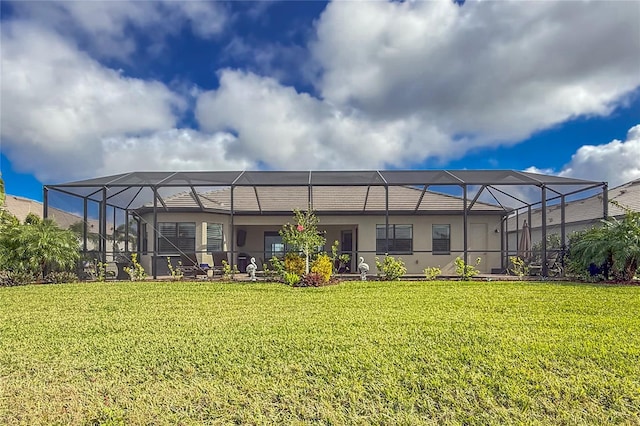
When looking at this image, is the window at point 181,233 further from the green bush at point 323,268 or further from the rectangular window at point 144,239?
the green bush at point 323,268

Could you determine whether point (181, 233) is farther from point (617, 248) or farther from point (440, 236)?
point (617, 248)

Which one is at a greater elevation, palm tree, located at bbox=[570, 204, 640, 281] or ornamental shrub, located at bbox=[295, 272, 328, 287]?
palm tree, located at bbox=[570, 204, 640, 281]

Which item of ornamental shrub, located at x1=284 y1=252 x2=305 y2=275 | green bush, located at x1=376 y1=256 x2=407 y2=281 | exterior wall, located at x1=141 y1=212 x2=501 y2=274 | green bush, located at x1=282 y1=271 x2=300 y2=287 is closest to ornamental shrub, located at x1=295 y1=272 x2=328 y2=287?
green bush, located at x1=282 y1=271 x2=300 y2=287

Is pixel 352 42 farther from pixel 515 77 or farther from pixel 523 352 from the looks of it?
pixel 523 352

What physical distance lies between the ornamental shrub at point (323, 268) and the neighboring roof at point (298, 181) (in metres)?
2.61

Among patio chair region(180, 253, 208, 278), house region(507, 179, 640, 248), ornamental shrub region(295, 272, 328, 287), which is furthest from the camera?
house region(507, 179, 640, 248)

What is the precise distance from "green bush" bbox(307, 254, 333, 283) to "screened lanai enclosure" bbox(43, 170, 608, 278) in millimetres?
1916

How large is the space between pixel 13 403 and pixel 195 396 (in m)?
1.56

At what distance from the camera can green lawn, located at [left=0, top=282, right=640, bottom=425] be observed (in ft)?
10.8

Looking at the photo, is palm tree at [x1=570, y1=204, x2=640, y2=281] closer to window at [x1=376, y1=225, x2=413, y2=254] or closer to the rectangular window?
window at [x1=376, y1=225, x2=413, y2=254]

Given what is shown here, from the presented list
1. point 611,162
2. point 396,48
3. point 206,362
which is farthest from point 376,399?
point 611,162

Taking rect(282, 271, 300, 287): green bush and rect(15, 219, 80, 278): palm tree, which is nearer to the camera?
rect(282, 271, 300, 287): green bush

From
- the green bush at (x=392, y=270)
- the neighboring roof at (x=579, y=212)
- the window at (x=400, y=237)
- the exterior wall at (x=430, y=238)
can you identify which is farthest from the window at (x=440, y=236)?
the green bush at (x=392, y=270)

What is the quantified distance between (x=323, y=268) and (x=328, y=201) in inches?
256
